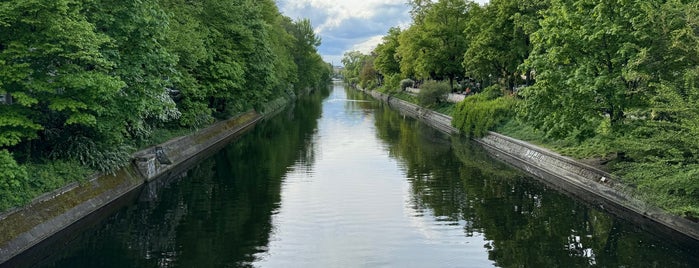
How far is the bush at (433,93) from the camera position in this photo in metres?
64.4

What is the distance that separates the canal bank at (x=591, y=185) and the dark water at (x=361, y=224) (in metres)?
0.92

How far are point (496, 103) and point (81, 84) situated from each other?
3258cm

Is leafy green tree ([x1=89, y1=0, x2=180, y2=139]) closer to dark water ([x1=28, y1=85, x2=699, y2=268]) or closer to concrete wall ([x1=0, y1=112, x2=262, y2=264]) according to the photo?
concrete wall ([x1=0, y1=112, x2=262, y2=264])

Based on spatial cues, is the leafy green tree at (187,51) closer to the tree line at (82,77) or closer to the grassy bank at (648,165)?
the tree line at (82,77)

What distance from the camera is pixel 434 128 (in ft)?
184

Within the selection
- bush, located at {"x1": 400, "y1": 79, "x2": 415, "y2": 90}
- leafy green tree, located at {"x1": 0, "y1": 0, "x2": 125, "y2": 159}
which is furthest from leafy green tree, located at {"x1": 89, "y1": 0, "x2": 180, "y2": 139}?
bush, located at {"x1": 400, "y1": 79, "x2": 415, "y2": 90}

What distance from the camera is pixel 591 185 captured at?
79.8 feet

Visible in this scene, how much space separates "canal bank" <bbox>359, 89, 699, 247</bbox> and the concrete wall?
66.7 ft

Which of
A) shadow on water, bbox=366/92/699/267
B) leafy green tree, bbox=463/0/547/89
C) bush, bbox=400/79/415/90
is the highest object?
leafy green tree, bbox=463/0/547/89

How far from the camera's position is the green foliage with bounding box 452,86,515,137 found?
42188 mm

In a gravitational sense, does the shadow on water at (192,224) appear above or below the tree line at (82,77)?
below

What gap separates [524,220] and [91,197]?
55.2ft

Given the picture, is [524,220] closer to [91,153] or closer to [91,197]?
[91,197]

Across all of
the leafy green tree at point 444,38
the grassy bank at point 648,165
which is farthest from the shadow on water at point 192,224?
the leafy green tree at point 444,38
